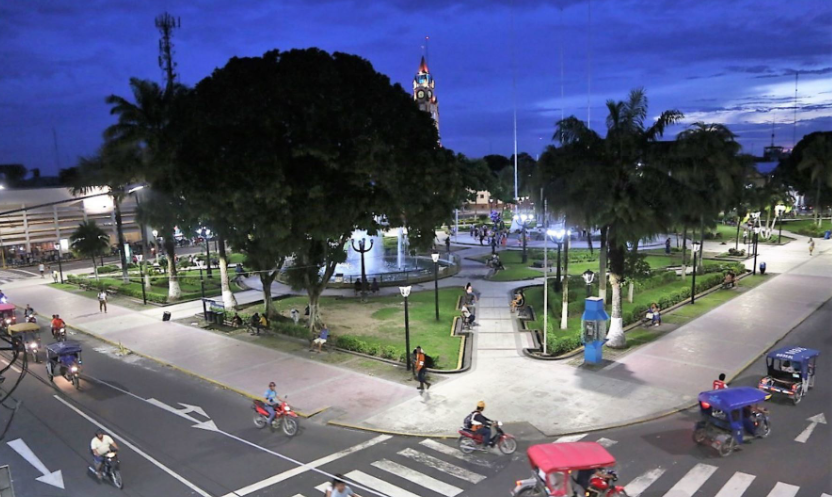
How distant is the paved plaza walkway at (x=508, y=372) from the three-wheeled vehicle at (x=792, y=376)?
180 cm

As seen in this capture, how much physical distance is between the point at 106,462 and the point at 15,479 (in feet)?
8.27

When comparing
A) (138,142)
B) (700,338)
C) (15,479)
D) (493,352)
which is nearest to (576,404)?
(493,352)

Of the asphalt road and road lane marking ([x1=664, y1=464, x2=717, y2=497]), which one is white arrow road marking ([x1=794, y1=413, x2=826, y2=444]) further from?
road lane marking ([x1=664, y1=464, x2=717, y2=497])

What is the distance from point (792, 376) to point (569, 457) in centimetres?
982

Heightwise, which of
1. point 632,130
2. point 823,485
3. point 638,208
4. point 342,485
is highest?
point 632,130

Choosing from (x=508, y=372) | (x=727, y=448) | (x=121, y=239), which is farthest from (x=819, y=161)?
(x=121, y=239)

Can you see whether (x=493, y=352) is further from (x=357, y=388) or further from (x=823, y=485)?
(x=823, y=485)

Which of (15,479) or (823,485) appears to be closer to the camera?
(823,485)

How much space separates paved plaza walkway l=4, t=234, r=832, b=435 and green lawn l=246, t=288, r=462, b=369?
61.8 inches

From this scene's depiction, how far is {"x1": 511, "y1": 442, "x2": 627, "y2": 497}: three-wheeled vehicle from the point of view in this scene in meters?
10.4

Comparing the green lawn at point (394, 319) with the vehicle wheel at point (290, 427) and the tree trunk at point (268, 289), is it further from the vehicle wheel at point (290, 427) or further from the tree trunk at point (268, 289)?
the vehicle wheel at point (290, 427)

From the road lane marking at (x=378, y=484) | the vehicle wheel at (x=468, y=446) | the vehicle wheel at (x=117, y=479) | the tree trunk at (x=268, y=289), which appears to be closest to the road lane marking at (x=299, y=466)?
the road lane marking at (x=378, y=484)

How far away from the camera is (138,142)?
3075 centimetres

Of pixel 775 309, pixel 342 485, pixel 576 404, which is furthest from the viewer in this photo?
pixel 775 309
